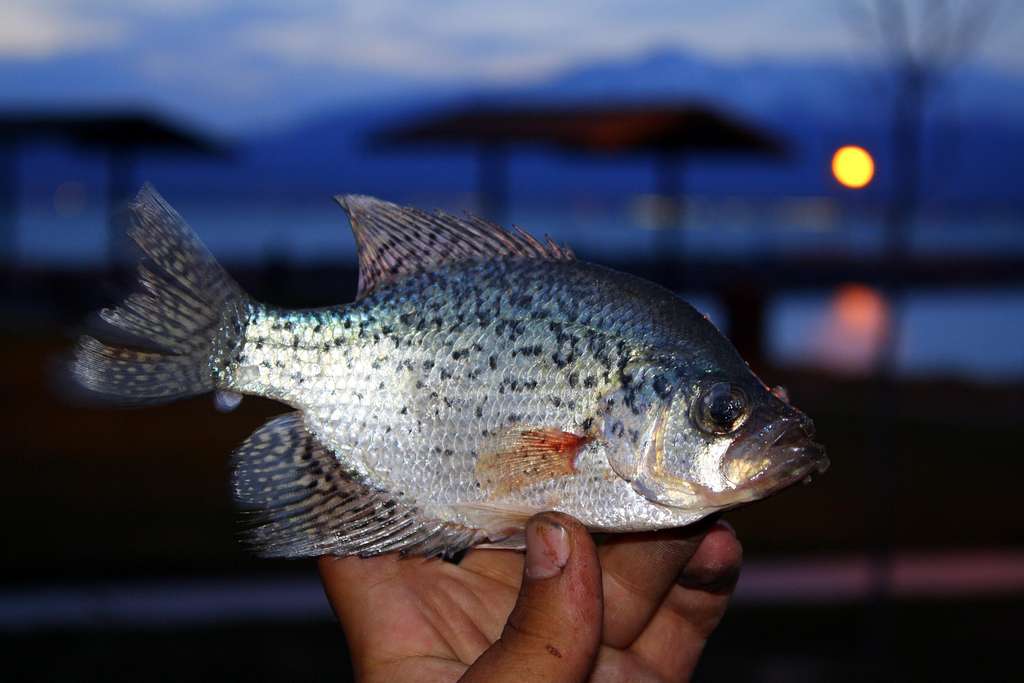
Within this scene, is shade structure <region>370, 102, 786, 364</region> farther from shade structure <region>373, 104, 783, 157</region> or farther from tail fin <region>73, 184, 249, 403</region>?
tail fin <region>73, 184, 249, 403</region>

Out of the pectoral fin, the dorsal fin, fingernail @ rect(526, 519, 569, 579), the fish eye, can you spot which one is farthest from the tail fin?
the fish eye

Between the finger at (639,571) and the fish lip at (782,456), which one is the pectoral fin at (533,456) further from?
the finger at (639,571)

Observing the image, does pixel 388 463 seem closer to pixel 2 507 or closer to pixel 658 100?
pixel 2 507

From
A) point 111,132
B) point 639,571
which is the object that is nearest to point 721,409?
point 639,571

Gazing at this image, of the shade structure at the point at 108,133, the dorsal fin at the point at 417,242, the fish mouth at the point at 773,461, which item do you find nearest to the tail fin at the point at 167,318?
the dorsal fin at the point at 417,242

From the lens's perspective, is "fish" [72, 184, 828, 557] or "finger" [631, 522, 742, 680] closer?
"fish" [72, 184, 828, 557]

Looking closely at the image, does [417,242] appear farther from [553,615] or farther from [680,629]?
[680,629]

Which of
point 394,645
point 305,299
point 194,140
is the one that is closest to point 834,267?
point 305,299
